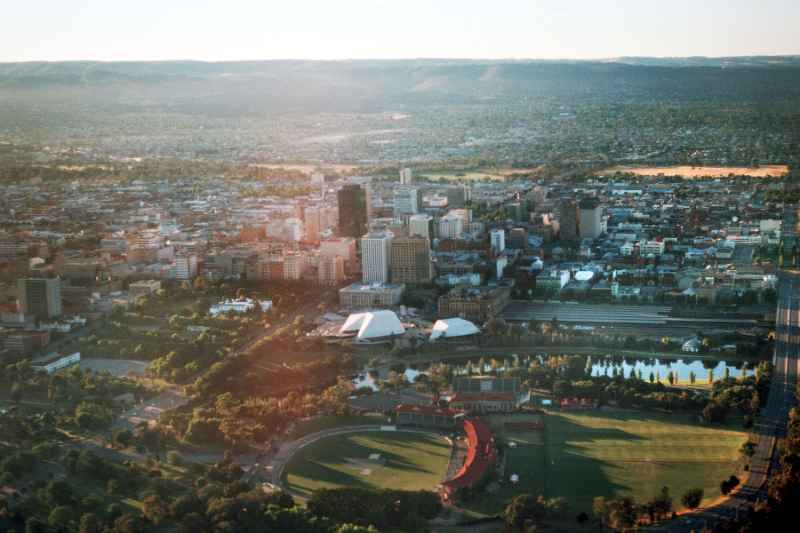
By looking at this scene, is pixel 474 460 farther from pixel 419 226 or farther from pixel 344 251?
pixel 419 226

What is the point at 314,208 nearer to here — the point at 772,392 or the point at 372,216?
the point at 372,216

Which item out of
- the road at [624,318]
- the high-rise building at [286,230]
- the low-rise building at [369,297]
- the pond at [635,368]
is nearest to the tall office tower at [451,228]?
the high-rise building at [286,230]

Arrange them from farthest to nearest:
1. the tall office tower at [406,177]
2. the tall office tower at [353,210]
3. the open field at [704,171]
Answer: the tall office tower at [406,177] → the open field at [704,171] → the tall office tower at [353,210]

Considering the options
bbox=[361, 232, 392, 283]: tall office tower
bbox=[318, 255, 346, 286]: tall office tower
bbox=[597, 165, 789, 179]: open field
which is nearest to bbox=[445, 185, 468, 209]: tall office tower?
bbox=[597, 165, 789, 179]: open field

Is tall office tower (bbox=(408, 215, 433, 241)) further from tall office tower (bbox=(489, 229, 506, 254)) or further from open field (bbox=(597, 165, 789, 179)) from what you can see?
open field (bbox=(597, 165, 789, 179))

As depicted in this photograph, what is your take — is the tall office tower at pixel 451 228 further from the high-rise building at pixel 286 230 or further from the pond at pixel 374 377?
the pond at pixel 374 377
